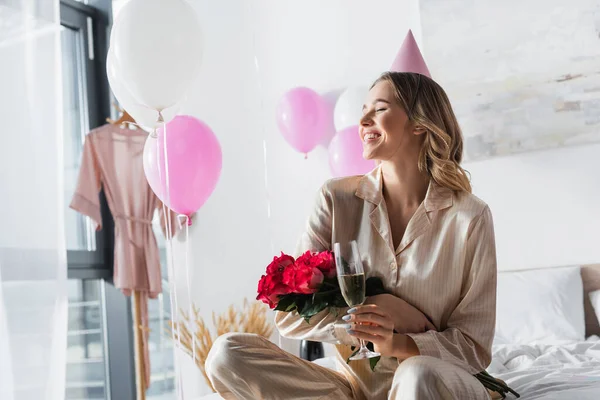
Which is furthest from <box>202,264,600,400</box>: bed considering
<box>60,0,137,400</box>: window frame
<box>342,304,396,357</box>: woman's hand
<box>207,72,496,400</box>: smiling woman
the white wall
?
<box>60,0,137,400</box>: window frame

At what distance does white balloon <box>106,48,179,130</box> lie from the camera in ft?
9.52

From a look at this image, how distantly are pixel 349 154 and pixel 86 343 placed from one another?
1907 mm

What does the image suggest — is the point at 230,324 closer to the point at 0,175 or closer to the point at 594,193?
the point at 0,175

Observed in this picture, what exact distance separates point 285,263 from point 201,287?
2691 millimetres

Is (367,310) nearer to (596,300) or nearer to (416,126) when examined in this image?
(416,126)

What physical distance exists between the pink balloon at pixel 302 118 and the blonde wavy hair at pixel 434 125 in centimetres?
177

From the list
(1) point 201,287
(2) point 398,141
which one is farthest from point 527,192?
(1) point 201,287

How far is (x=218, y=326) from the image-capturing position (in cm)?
390

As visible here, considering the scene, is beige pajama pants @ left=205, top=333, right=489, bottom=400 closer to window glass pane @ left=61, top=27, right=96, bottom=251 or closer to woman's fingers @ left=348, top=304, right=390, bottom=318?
woman's fingers @ left=348, top=304, right=390, bottom=318

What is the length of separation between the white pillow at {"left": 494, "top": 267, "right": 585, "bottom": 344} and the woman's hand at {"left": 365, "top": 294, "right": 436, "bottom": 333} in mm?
1413

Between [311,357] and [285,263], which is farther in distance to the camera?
[311,357]

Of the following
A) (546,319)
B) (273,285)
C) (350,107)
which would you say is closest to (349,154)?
(350,107)

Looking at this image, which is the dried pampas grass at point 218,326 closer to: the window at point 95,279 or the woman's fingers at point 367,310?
the window at point 95,279

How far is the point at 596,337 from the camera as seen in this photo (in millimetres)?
2973
